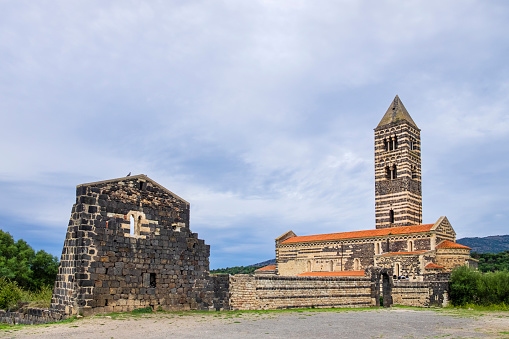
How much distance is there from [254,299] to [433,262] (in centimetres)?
2154

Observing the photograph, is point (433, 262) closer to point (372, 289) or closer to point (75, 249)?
point (372, 289)

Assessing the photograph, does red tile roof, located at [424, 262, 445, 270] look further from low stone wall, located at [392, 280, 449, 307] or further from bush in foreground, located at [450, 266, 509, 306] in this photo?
low stone wall, located at [392, 280, 449, 307]

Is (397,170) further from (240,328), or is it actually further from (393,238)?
(240,328)

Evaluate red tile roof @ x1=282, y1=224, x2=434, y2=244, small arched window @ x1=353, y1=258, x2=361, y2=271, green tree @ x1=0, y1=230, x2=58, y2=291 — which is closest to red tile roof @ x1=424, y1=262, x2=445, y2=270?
red tile roof @ x1=282, y1=224, x2=434, y2=244

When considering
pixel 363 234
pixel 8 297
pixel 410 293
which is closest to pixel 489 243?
pixel 363 234

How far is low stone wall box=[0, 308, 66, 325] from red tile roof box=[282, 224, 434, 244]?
1261 inches

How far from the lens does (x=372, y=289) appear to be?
92.9 feet

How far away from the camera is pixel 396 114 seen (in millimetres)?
52438

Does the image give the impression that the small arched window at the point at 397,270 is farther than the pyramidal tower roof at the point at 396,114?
No

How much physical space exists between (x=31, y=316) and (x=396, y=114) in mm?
45460

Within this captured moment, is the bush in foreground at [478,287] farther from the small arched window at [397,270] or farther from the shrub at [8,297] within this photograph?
the shrub at [8,297]


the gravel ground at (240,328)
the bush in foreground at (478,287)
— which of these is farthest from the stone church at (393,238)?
the gravel ground at (240,328)

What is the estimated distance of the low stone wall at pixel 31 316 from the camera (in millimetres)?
15516

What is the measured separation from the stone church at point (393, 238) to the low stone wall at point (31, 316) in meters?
27.2
